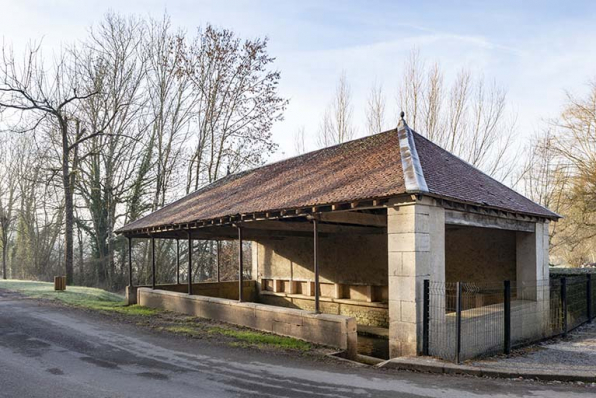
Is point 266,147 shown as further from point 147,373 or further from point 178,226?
point 147,373

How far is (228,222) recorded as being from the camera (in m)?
11.6

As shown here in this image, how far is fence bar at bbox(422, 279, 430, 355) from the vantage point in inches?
315

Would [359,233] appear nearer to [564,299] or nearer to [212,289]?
[564,299]

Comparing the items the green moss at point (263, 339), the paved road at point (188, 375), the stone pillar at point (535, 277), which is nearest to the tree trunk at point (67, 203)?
the paved road at point (188, 375)

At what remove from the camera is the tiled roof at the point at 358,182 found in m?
8.91

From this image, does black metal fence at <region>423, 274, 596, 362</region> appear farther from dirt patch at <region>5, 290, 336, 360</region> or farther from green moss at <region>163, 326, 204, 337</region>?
green moss at <region>163, 326, 204, 337</region>

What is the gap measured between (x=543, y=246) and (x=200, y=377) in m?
9.42

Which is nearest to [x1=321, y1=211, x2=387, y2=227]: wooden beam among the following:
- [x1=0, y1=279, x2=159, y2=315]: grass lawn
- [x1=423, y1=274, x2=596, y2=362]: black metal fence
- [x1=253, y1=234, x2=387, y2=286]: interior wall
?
[x1=423, y1=274, x2=596, y2=362]: black metal fence

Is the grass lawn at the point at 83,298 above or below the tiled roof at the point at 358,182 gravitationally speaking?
below

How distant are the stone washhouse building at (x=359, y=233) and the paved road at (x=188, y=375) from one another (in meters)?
1.52

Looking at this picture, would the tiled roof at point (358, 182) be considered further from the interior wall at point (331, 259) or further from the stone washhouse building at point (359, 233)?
the interior wall at point (331, 259)

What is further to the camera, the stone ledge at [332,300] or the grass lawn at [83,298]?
the grass lawn at [83,298]

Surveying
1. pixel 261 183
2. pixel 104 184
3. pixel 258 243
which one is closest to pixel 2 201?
pixel 104 184

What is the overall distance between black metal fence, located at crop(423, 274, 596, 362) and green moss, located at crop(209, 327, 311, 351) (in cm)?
238
